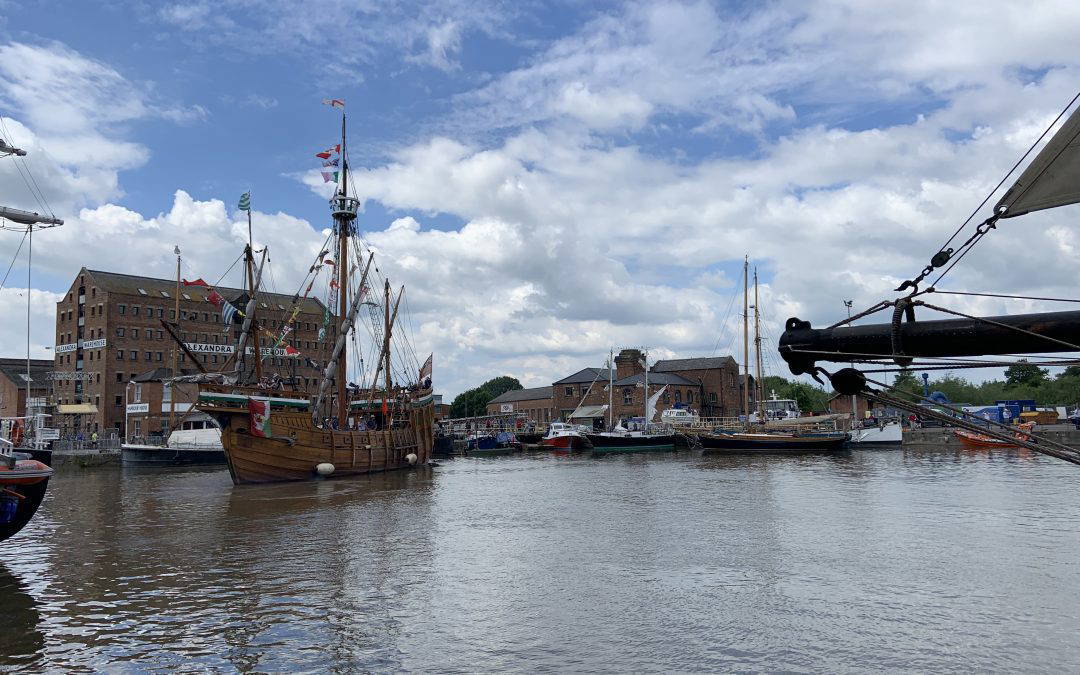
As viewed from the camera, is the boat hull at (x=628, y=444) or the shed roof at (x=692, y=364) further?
the shed roof at (x=692, y=364)

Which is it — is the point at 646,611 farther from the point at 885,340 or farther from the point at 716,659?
the point at 885,340

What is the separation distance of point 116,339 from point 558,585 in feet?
269

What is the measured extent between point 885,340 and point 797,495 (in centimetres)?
2678

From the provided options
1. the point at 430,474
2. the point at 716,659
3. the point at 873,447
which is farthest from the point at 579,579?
the point at 873,447

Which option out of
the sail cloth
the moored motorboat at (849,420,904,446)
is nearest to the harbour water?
the sail cloth

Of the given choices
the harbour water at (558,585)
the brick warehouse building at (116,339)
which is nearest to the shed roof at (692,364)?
the brick warehouse building at (116,339)

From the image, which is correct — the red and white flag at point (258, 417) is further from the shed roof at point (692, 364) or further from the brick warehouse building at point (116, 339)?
the shed roof at point (692, 364)

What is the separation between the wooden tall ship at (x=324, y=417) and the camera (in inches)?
1620

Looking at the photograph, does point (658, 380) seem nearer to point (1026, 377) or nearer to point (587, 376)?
point (587, 376)

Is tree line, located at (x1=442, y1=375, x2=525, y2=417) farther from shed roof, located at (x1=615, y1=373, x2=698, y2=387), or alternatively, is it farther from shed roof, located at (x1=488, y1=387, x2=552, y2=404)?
shed roof, located at (x1=615, y1=373, x2=698, y2=387)

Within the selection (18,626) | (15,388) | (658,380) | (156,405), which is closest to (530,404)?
(658,380)

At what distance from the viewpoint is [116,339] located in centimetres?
8400

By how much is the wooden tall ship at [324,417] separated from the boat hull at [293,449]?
0.05 metres

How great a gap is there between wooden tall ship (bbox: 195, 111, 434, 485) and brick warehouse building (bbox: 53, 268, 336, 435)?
25.8 meters
